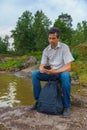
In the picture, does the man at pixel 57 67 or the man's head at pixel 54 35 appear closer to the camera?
the man at pixel 57 67

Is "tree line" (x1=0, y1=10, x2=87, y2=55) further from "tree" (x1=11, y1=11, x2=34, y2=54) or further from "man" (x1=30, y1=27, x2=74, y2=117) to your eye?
"man" (x1=30, y1=27, x2=74, y2=117)

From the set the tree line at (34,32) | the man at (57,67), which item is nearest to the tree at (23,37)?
the tree line at (34,32)

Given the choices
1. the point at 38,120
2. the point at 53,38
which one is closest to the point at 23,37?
the point at 53,38

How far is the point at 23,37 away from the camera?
210 feet

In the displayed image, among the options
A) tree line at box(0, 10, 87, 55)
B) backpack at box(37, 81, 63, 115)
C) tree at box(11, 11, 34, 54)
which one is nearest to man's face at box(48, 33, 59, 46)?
backpack at box(37, 81, 63, 115)

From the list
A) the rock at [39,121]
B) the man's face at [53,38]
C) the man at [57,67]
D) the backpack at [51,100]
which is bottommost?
the rock at [39,121]

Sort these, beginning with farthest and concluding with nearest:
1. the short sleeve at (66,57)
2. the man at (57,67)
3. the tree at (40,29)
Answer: the tree at (40,29) → the short sleeve at (66,57) → the man at (57,67)

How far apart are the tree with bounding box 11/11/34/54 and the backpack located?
185 ft

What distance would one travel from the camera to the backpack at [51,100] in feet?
21.8

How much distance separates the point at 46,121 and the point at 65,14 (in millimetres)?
65861

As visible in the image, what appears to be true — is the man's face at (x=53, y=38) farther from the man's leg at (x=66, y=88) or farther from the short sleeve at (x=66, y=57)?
the man's leg at (x=66, y=88)

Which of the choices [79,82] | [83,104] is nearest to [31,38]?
[79,82]

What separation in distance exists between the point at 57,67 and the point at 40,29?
184ft

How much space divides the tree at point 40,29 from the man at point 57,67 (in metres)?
52.5
